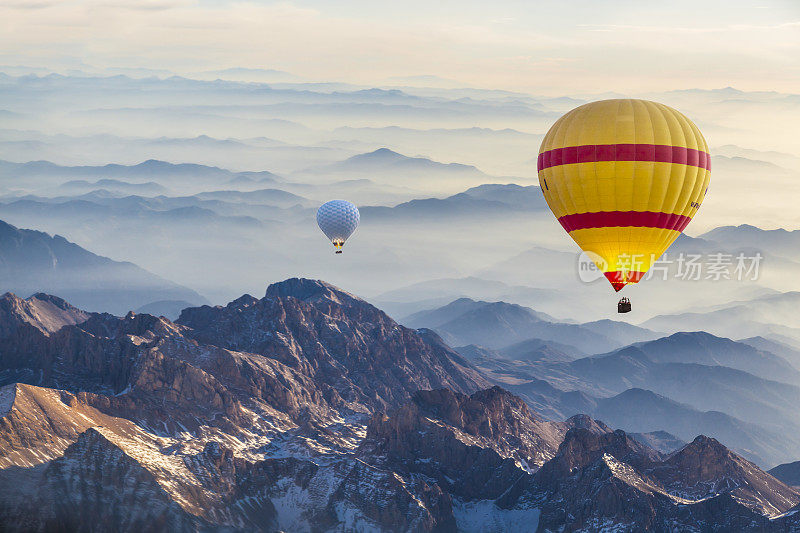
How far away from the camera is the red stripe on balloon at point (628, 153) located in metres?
186

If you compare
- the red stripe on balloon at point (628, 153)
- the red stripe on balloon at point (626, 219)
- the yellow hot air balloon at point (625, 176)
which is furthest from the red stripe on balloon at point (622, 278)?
the red stripe on balloon at point (628, 153)

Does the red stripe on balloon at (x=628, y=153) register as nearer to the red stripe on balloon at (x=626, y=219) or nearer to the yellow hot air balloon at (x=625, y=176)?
the yellow hot air balloon at (x=625, y=176)

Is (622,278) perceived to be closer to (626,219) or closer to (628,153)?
(626,219)

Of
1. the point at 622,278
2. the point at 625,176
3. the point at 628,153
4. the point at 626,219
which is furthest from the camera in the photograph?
the point at 622,278

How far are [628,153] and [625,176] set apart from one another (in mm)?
3611

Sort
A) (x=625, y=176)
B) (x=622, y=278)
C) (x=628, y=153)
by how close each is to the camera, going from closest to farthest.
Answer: (x=625, y=176), (x=628, y=153), (x=622, y=278)

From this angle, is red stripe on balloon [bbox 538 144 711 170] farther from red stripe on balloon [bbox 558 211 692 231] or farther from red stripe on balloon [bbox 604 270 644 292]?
red stripe on balloon [bbox 604 270 644 292]

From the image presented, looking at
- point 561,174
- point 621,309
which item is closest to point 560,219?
point 561,174

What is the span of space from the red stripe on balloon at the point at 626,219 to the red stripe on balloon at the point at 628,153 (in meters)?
8.46

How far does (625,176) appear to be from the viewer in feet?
609

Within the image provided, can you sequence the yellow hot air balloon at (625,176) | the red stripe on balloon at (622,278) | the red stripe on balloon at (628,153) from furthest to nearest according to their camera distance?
the red stripe on balloon at (622,278), the yellow hot air balloon at (625,176), the red stripe on balloon at (628,153)

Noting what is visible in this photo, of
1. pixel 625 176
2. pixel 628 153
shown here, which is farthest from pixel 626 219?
pixel 628 153

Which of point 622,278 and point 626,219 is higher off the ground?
point 626,219

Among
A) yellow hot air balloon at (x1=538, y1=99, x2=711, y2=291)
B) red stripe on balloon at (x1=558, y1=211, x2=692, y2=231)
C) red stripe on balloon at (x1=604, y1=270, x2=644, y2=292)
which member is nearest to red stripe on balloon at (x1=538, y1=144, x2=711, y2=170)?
yellow hot air balloon at (x1=538, y1=99, x2=711, y2=291)
